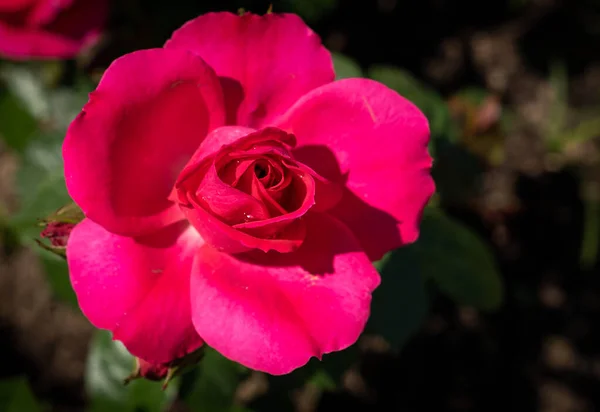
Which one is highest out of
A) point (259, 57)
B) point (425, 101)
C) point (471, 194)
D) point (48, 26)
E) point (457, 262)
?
point (259, 57)

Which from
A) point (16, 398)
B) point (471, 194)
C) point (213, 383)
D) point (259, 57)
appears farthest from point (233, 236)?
point (471, 194)

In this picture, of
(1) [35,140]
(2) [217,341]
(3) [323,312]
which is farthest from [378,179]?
(1) [35,140]

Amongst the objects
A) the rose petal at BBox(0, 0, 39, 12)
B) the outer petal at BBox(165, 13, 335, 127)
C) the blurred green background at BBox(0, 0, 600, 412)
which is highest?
the outer petal at BBox(165, 13, 335, 127)

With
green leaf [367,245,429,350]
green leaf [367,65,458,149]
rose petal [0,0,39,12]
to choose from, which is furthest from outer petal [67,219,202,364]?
green leaf [367,65,458,149]

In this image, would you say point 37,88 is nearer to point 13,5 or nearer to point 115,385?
point 13,5

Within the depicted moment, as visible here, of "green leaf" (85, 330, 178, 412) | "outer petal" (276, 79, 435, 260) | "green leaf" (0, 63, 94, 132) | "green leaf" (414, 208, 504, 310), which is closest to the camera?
"outer petal" (276, 79, 435, 260)

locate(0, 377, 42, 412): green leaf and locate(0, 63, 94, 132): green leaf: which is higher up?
locate(0, 63, 94, 132): green leaf

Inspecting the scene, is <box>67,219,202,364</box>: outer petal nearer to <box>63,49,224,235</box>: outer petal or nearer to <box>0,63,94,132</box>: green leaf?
<box>63,49,224,235</box>: outer petal
